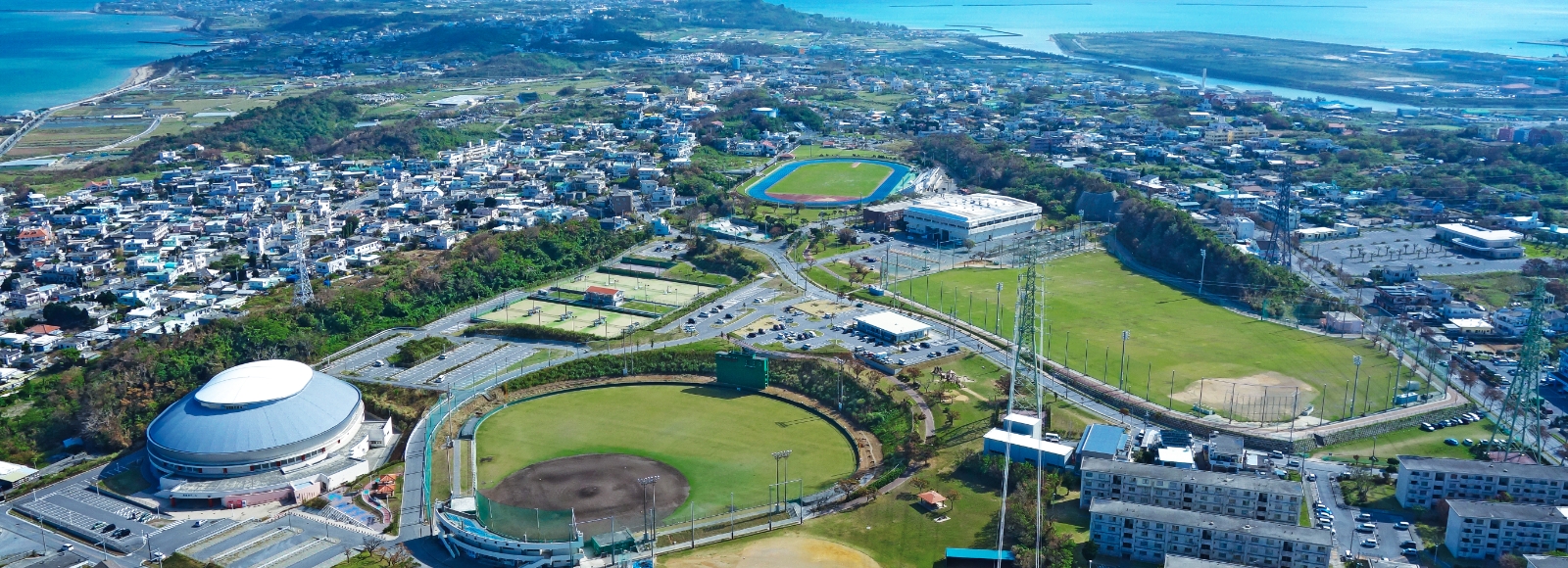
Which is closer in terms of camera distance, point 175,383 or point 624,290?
point 175,383

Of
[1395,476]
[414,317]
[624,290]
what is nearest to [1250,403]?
[1395,476]

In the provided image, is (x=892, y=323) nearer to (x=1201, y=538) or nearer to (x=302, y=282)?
(x=1201, y=538)

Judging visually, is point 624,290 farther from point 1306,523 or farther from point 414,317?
point 1306,523

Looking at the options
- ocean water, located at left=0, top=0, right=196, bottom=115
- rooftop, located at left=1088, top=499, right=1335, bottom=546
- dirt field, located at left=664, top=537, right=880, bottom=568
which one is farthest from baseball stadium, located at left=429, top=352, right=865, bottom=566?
ocean water, located at left=0, top=0, right=196, bottom=115

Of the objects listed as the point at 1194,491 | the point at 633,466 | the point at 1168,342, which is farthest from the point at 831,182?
the point at 1194,491

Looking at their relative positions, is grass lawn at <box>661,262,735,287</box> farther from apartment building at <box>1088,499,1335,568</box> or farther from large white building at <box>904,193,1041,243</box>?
apartment building at <box>1088,499,1335,568</box>

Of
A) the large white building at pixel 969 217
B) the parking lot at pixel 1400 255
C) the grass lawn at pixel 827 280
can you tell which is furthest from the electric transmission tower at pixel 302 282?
the parking lot at pixel 1400 255
